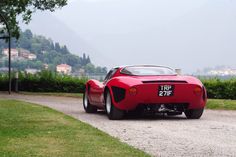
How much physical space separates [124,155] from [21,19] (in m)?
30.9

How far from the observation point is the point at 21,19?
37.2m

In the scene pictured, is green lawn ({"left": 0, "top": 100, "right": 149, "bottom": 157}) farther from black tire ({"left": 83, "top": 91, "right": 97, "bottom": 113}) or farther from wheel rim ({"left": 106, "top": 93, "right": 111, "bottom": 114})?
black tire ({"left": 83, "top": 91, "right": 97, "bottom": 113})

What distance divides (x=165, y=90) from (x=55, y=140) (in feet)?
14.9

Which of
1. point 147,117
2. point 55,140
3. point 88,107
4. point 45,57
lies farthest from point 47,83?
point 45,57

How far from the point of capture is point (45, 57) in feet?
257

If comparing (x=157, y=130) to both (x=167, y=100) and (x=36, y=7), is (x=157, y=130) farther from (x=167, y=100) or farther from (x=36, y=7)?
(x=36, y=7)

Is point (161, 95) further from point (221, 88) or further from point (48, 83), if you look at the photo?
point (48, 83)

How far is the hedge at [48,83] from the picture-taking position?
33250 mm

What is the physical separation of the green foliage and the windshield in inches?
393

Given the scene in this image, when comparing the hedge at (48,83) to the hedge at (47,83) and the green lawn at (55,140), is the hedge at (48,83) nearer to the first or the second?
the hedge at (47,83)

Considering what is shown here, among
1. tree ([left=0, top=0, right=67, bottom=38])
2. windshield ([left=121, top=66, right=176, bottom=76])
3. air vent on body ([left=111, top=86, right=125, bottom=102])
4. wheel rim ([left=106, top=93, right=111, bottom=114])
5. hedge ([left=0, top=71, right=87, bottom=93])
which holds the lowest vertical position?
hedge ([left=0, top=71, right=87, bottom=93])

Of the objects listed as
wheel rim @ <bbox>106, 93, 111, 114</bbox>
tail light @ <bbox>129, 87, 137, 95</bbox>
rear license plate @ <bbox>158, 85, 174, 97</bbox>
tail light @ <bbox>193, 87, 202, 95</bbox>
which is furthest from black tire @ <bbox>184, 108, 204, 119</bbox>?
wheel rim @ <bbox>106, 93, 111, 114</bbox>

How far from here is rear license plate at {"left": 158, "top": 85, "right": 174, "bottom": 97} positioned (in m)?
12.8

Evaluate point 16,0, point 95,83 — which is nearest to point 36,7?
point 16,0
